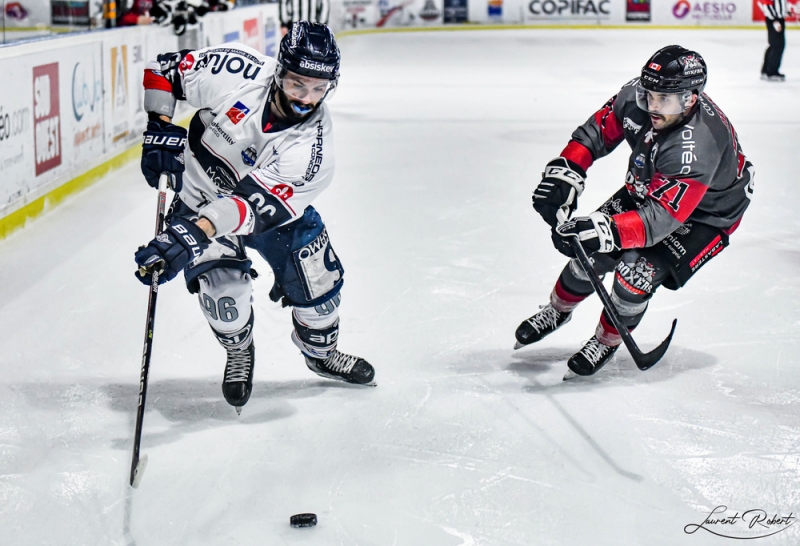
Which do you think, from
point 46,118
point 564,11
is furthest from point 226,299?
point 564,11

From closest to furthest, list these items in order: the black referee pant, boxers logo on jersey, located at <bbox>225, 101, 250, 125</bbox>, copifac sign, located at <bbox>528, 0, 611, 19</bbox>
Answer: boxers logo on jersey, located at <bbox>225, 101, 250, 125</bbox>
the black referee pant
copifac sign, located at <bbox>528, 0, 611, 19</bbox>

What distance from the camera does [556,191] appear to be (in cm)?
304

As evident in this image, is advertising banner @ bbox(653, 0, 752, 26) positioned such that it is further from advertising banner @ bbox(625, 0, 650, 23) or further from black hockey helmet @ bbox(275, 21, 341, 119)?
black hockey helmet @ bbox(275, 21, 341, 119)

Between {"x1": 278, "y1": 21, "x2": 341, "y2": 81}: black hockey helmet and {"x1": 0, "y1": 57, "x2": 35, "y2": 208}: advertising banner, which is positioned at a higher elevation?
{"x1": 278, "y1": 21, "x2": 341, "y2": 81}: black hockey helmet

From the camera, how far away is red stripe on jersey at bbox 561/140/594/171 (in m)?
3.18

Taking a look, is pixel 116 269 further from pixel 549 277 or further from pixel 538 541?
pixel 538 541

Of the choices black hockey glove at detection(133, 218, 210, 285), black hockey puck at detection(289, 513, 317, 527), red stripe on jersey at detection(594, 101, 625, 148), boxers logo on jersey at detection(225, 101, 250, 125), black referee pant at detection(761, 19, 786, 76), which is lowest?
black hockey puck at detection(289, 513, 317, 527)

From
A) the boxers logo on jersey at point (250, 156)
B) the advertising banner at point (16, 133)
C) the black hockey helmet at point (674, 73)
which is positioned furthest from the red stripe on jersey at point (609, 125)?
the advertising banner at point (16, 133)

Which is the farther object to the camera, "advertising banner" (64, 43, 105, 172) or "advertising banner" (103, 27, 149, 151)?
"advertising banner" (103, 27, 149, 151)

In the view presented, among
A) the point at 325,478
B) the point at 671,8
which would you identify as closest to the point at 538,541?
the point at 325,478

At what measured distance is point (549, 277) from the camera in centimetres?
418

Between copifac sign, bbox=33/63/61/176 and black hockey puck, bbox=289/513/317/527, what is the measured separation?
3332 mm

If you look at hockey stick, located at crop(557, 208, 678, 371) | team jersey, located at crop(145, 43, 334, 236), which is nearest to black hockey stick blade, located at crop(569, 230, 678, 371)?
hockey stick, located at crop(557, 208, 678, 371)

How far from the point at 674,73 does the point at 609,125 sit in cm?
47
